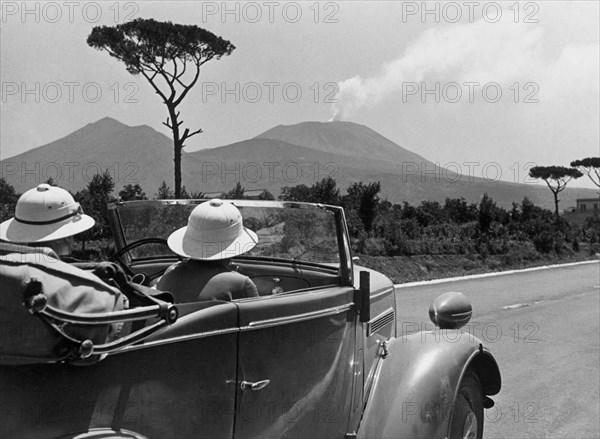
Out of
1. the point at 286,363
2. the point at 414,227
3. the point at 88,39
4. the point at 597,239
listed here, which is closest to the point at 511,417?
the point at 286,363

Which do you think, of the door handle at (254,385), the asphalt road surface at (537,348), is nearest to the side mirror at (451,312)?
the asphalt road surface at (537,348)

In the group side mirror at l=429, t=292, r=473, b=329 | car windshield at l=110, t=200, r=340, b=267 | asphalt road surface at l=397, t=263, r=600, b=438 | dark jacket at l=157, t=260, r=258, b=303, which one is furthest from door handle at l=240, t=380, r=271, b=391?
asphalt road surface at l=397, t=263, r=600, b=438

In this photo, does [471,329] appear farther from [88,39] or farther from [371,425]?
[88,39]

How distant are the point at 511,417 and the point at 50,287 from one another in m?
4.68

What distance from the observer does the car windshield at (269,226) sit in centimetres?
381

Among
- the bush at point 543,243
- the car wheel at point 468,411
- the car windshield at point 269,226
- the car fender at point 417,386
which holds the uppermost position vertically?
the car windshield at point 269,226

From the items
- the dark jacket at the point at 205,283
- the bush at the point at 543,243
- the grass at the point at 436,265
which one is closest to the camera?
the dark jacket at the point at 205,283

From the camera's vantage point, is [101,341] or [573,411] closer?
[101,341]

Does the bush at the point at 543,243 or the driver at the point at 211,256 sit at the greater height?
the driver at the point at 211,256

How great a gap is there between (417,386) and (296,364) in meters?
1.05

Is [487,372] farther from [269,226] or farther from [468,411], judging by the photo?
[269,226]

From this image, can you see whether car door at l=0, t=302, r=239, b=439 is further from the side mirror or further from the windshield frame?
the side mirror

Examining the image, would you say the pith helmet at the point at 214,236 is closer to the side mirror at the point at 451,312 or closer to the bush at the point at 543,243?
the side mirror at the point at 451,312

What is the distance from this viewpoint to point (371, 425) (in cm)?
366
